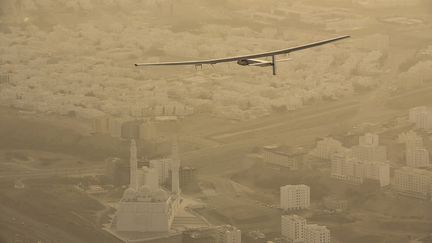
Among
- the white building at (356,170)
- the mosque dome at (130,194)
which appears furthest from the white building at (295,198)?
the mosque dome at (130,194)

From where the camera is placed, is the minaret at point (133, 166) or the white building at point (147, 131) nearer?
the minaret at point (133, 166)

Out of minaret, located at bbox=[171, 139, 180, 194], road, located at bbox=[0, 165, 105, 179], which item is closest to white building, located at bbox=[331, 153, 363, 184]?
minaret, located at bbox=[171, 139, 180, 194]

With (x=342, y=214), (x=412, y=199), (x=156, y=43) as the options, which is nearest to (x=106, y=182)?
(x=156, y=43)

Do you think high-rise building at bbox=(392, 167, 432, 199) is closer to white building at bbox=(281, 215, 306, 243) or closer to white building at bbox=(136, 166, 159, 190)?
white building at bbox=(281, 215, 306, 243)

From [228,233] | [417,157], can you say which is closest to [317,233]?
[228,233]

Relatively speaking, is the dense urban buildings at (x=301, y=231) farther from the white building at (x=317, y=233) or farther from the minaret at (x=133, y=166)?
the minaret at (x=133, y=166)

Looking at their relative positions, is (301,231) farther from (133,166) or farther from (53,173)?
(53,173)
